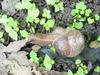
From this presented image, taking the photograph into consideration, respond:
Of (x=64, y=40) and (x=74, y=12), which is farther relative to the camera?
(x=74, y=12)

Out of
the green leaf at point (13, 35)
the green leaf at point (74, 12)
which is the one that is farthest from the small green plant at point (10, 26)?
the green leaf at point (74, 12)

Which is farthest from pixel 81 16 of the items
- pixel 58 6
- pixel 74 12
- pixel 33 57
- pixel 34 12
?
pixel 33 57

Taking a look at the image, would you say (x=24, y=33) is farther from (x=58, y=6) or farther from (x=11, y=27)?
(x=58, y=6)

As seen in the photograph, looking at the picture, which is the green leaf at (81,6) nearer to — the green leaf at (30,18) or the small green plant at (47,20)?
the small green plant at (47,20)

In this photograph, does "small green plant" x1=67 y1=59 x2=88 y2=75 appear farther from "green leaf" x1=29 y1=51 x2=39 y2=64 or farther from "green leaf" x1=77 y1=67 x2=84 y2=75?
"green leaf" x1=29 y1=51 x2=39 y2=64

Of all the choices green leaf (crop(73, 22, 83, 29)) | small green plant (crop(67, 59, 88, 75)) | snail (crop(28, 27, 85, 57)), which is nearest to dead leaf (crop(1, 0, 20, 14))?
snail (crop(28, 27, 85, 57))

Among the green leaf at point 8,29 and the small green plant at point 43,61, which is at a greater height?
the green leaf at point 8,29
